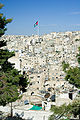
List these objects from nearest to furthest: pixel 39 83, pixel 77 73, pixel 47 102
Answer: pixel 77 73 → pixel 47 102 → pixel 39 83

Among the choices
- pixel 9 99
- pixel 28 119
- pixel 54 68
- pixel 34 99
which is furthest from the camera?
pixel 54 68

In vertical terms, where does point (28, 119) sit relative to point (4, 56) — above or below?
below

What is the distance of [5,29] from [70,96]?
1092 centimetres

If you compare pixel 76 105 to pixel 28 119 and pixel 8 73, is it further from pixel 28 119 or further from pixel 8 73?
pixel 28 119

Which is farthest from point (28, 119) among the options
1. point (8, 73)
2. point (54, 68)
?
point (54, 68)

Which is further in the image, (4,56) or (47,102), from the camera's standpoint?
(47,102)

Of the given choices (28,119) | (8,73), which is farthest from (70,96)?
(8,73)

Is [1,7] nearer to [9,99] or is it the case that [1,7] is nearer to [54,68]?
[9,99]

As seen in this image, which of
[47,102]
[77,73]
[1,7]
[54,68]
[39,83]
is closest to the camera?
[1,7]

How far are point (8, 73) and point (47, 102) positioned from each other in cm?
857

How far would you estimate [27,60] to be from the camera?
4369cm

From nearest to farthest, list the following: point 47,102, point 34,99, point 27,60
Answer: point 47,102, point 34,99, point 27,60

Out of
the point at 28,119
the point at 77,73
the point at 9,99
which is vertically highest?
the point at 77,73

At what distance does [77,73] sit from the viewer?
41.4 ft
